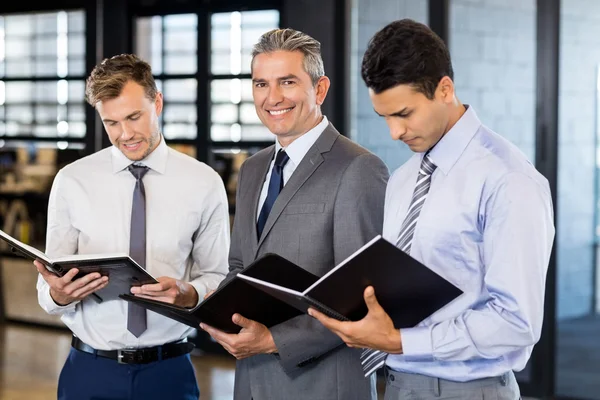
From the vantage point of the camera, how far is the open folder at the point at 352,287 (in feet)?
5.56

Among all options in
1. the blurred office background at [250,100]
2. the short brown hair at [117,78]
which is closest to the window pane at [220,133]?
the blurred office background at [250,100]

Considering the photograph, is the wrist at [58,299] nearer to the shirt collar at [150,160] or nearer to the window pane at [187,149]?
the shirt collar at [150,160]


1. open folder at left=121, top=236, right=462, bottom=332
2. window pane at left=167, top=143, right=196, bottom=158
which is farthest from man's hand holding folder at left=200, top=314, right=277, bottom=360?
window pane at left=167, top=143, right=196, bottom=158

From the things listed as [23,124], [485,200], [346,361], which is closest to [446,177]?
[485,200]

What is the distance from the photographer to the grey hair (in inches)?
90.7

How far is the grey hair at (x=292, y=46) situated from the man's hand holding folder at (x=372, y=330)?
758 millimetres

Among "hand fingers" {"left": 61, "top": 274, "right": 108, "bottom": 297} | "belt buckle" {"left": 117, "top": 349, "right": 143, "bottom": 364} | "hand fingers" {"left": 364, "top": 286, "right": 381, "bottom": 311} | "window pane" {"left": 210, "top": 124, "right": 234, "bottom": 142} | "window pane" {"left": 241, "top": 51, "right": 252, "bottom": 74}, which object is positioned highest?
"window pane" {"left": 241, "top": 51, "right": 252, "bottom": 74}

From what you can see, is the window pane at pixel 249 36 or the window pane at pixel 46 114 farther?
the window pane at pixel 46 114

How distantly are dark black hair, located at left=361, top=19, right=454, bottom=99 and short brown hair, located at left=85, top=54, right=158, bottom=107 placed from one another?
0.98 m

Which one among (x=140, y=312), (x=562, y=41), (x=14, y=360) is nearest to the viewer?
(x=140, y=312)

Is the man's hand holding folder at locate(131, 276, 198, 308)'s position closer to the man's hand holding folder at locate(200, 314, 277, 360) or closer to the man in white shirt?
the man in white shirt

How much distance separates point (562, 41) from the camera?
15.4ft

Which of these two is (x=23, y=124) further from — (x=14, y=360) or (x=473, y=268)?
(x=473, y=268)

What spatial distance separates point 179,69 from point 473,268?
4459mm
